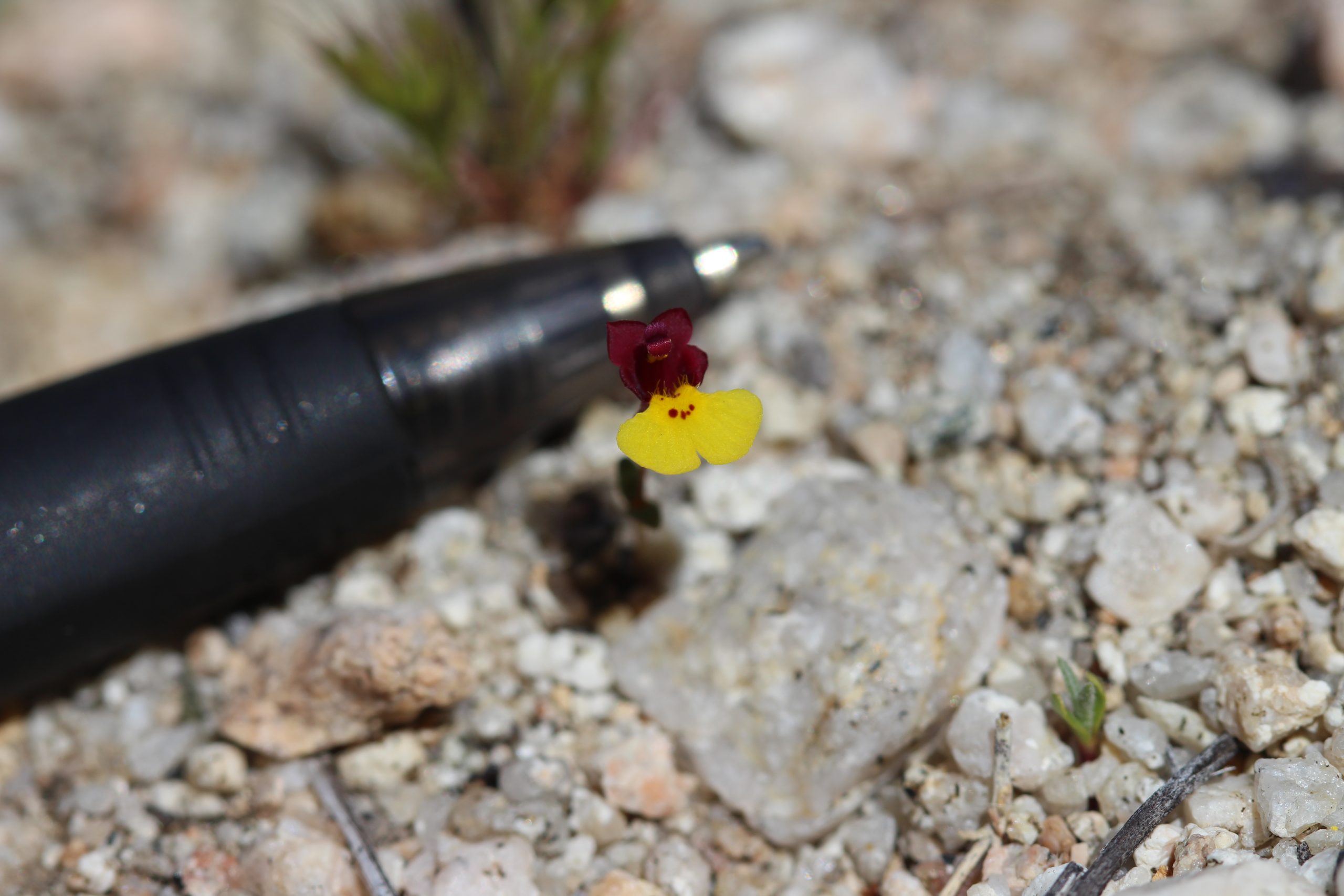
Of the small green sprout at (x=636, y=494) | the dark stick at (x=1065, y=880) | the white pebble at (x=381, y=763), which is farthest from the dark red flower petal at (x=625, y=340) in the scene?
the dark stick at (x=1065, y=880)

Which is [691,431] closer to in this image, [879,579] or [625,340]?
[625,340]

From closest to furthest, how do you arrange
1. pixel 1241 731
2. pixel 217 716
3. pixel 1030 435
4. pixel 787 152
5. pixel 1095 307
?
1. pixel 1241 731
2. pixel 217 716
3. pixel 1030 435
4. pixel 1095 307
5. pixel 787 152

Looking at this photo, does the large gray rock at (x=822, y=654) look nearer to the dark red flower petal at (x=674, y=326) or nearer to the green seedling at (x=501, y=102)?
the dark red flower petal at (x=674, y=326)

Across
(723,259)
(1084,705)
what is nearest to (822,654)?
(1084,705)

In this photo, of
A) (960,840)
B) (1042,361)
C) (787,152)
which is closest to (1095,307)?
(1042,361)

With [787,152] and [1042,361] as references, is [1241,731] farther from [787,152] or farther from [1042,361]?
[787,152]

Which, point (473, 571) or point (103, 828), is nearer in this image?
point (103, 828)
